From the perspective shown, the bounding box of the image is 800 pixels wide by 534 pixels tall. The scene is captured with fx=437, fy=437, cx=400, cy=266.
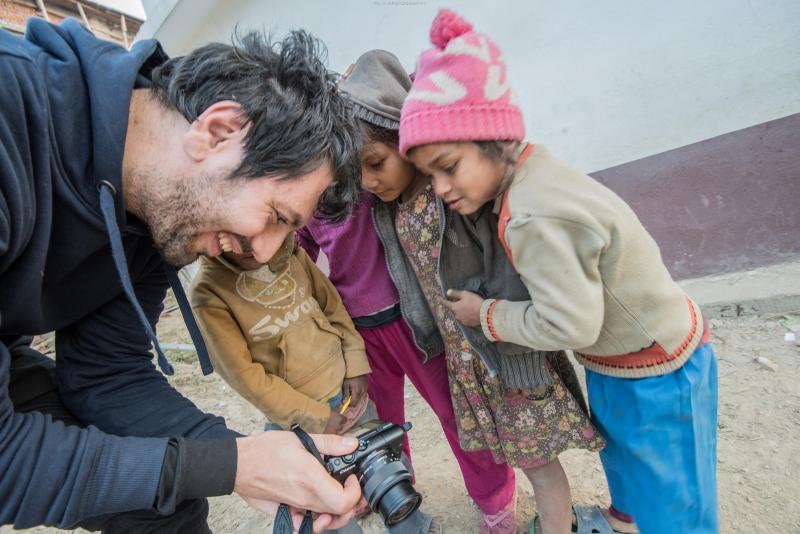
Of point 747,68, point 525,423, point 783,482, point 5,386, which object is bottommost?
point 783,482

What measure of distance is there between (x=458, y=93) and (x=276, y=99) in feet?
1.72

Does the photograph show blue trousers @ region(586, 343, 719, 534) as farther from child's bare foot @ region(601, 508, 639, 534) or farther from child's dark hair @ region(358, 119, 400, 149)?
child's dark hair @ region(358, 119, 400, 149)

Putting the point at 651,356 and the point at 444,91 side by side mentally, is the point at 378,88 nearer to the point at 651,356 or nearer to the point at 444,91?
the point at 444,91

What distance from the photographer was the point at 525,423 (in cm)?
146

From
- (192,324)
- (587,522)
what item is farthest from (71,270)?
(587,522)

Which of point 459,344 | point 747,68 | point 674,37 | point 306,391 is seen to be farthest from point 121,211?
point 747,68

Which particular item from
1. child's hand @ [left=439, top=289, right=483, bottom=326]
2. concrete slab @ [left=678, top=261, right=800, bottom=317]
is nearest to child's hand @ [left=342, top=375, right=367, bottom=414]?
child's hand @ [left=439, top=289, right=483, bottom=326]

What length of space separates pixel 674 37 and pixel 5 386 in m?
3.42

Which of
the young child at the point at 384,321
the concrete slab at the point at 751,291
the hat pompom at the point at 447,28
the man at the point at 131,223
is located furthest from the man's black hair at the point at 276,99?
the concrete slab at the point at 751,291

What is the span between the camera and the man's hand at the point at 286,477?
1131mm

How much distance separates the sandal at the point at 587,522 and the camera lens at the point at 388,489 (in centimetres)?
90

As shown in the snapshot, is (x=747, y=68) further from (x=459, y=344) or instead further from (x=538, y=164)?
(x=459, y=344)

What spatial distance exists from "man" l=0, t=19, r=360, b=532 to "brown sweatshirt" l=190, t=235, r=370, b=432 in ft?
0.48

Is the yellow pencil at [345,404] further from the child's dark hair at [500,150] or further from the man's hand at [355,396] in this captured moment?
the child's dark hair at [500,150]
